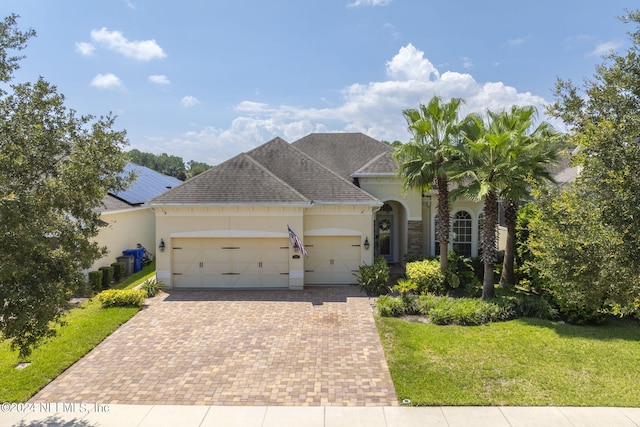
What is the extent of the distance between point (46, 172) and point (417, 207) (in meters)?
17.0

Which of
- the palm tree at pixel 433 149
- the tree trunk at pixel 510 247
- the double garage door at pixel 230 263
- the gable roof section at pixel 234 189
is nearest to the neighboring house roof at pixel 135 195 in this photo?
the gable roof section at pixel 234 189

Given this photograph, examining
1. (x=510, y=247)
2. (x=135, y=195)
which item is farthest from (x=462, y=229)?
(x=135, y=195)

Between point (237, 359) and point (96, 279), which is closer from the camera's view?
point (237, 359)

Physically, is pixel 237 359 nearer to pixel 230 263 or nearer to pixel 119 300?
pixel 119 300

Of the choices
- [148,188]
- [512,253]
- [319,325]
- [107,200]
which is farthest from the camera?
[148,188]

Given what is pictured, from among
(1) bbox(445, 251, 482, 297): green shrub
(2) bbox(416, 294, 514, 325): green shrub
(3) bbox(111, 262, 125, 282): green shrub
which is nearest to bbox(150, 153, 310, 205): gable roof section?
(3) bbox(111, 262, 125, 282): green shrub

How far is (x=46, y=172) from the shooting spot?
6.57 metres

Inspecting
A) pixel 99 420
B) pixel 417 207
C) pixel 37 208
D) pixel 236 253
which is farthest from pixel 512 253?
pixel 37 208

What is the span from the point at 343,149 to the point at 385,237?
573 cm

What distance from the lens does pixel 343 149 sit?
79.7 ft

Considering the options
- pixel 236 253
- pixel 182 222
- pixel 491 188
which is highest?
pixel 491 188

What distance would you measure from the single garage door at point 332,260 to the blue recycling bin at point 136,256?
940 cm

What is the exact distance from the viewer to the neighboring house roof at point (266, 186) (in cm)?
1677

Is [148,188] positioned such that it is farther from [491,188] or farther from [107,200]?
[491,188]
